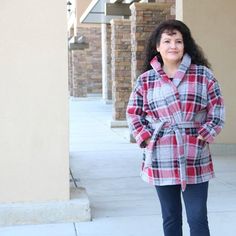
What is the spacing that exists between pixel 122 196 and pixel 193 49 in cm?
342

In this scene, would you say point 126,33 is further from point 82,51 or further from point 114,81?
point 82,51

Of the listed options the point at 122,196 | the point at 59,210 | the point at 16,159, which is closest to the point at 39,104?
the point at 16,159

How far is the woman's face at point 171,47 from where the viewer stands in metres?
3.60

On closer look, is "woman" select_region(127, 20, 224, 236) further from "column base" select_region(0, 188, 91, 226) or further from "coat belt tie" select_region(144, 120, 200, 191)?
"column base" select_region(0, 188, 91, 226)

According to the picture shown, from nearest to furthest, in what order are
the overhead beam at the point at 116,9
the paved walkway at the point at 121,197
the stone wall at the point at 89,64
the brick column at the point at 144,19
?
the paved walkway at the point at 121,197 → the brick column at the point at 144,19 → the overhead beam at the point at 116,9 → the stone wall at the point at 89,64

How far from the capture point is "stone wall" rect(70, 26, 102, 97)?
121ft

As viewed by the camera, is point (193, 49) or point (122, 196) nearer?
point (193, 49)

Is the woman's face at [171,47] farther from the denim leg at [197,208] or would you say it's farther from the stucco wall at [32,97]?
the stucco wall at [32,97]

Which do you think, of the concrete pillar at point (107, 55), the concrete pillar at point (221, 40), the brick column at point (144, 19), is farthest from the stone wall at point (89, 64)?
the concrete pillar at point (221, 40)

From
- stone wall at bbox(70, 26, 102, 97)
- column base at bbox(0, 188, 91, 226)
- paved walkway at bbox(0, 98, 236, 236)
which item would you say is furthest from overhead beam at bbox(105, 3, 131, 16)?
stone wall at bbox(70, 26, 102, 97)

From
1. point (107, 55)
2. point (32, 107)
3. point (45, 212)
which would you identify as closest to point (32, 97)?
point (32, 107)

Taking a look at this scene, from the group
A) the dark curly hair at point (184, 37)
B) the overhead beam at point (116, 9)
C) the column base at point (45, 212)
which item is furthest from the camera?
the overhead beam at point (116, 9)

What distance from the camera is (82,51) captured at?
38.1m

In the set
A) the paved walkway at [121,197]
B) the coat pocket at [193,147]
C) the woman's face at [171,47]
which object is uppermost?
the woman's face at [171,47]
